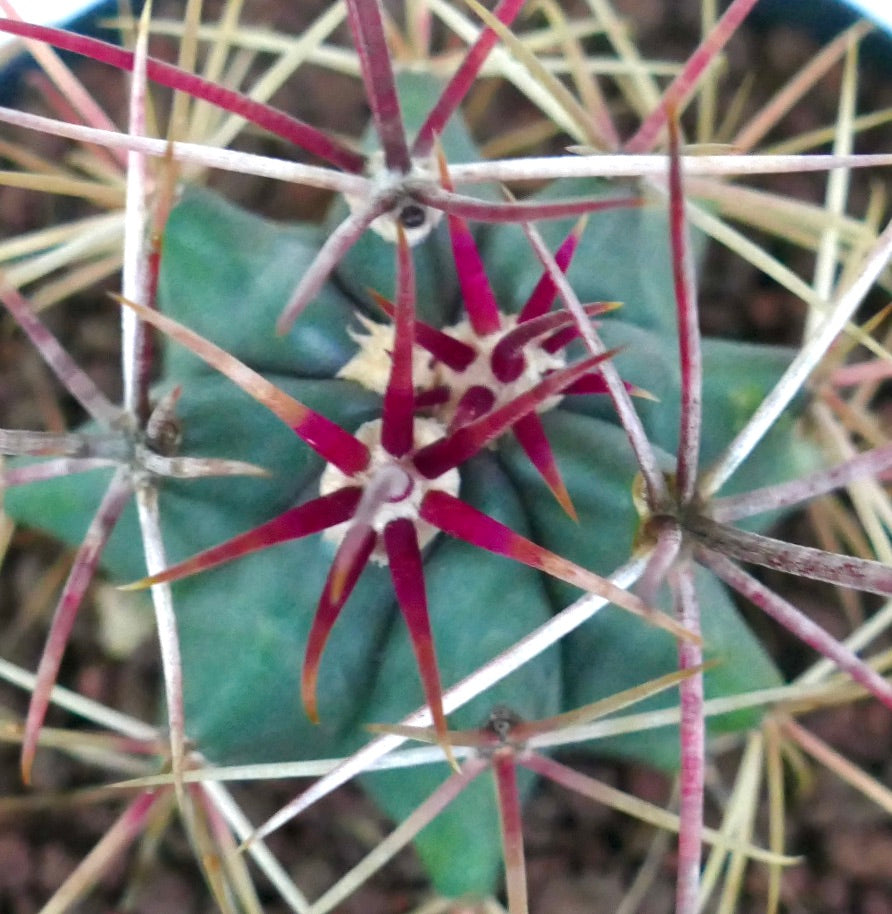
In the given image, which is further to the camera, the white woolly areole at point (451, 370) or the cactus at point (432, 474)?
the white woolly areole at point (451, 370)

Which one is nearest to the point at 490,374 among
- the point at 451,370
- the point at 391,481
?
the point at 451,370

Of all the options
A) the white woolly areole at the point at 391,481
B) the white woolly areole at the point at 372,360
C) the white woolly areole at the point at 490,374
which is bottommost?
the white woolly areole at the point at 391,481

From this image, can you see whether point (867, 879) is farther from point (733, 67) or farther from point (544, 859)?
point (733, 67)

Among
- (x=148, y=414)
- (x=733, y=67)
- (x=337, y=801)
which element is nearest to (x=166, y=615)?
(x=148, y=414)

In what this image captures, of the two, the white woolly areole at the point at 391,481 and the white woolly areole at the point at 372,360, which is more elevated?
the white woolly areole at the point at 372,360

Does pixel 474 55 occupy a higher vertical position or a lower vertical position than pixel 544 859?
higher

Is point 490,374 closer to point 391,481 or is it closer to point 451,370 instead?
point 451,370

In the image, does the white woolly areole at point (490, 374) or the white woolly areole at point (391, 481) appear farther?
the white woolly areole at point (490, 374)
